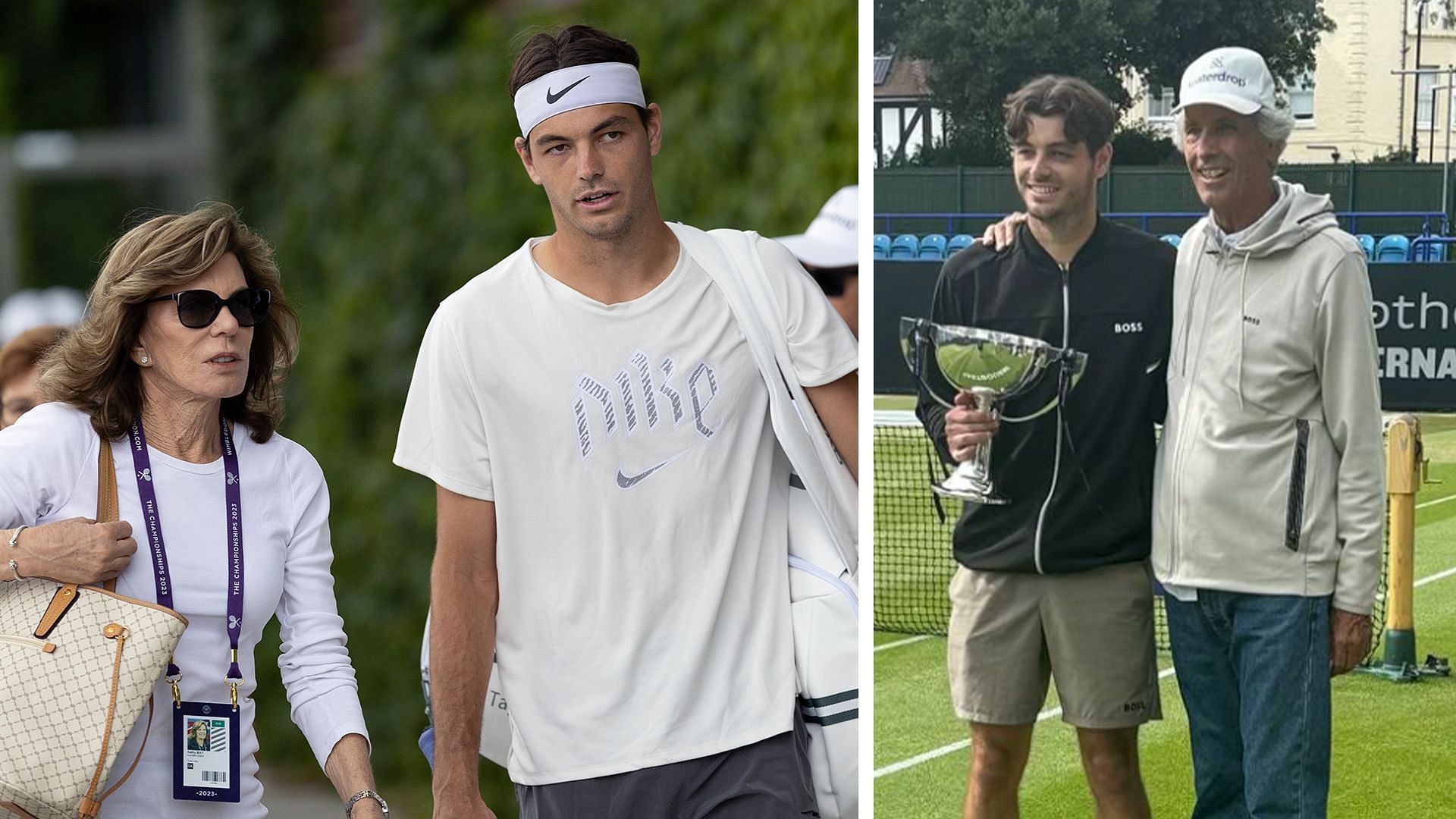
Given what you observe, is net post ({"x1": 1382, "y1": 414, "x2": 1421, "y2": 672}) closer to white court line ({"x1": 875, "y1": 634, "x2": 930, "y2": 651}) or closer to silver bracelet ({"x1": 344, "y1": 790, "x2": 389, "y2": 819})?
white court line ({"x1": 875, "y1": 634, "x2": 930, "y2": 651})

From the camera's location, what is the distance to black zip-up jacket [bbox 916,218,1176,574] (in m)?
2.59

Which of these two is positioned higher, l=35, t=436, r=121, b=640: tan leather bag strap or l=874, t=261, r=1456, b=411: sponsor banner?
l=874, t=261, r=1456, b=411: sponsor banner

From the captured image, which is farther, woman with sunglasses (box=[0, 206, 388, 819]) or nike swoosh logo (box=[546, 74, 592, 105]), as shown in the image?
Result: nike swoosh logo (box=[546, 74, 592, 105])

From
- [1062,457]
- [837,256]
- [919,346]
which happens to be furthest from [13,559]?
[837,256]

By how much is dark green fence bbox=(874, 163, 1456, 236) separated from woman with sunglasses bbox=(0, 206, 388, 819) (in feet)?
3.42

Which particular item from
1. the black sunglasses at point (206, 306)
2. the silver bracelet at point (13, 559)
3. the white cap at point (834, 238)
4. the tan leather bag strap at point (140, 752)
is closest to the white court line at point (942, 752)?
the white cap at point (834, 238)

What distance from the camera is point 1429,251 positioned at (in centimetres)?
249

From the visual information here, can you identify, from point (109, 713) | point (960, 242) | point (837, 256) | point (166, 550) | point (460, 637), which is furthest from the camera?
point (837, 256)

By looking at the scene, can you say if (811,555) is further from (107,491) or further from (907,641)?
(107,491)

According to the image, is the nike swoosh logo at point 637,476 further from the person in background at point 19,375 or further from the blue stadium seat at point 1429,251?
the person in background at point 19,375

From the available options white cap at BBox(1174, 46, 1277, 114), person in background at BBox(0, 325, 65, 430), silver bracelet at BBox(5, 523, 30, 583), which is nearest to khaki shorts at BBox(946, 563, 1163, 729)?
white cap at BBox(1174, 46, 1277, 114)

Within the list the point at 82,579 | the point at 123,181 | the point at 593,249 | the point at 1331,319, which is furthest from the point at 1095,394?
the point at 123,181

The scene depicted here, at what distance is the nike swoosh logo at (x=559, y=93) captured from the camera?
253 centimetres

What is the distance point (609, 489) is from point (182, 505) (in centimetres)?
62
